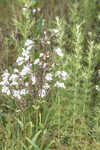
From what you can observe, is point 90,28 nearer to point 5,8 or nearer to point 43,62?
point 5,8

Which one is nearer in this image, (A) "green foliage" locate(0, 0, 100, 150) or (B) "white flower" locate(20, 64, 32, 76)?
(B) "white flower" locate(20, 64, 32, 76)

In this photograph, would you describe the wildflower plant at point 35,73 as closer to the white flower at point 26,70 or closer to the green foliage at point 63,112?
the white flower at point 26,70

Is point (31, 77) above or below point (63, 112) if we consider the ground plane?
above

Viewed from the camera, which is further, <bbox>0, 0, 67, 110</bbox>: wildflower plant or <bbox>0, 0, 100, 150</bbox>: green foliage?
<bbox>0, 0, 100, 150</bbox>: green foliage

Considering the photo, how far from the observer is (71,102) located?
2557 millimetres

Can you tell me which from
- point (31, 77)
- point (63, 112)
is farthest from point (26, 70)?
point (63, 112)

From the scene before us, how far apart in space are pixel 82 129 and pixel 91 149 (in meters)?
0.20

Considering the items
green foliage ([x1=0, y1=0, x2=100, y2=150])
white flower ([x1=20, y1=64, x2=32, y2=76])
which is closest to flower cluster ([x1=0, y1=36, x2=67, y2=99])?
white flower ([x1=20, y1=64, x2=32, y2=76])

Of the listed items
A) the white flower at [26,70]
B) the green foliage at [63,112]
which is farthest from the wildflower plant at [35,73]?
the green foliage at [63,112]

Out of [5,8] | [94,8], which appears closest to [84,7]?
[94,8]

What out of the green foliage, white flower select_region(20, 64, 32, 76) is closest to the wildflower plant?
white flower select_region(20, 64, 32, 76)

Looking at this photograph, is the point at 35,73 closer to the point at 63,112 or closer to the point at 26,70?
the point at 26,70

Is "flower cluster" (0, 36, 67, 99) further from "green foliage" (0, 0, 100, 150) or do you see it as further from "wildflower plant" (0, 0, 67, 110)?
"green foliage" (0, 0, 100, 150)

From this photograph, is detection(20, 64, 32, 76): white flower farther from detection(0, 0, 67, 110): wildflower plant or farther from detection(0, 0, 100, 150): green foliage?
detection(0, 0, 100, 150): green foliage
